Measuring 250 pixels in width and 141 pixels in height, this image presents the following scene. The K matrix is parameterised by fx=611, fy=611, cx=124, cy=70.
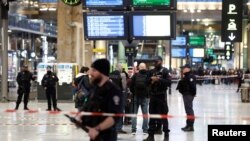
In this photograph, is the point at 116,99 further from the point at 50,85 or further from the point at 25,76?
the point at 25,76

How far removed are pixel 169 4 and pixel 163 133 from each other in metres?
6.64

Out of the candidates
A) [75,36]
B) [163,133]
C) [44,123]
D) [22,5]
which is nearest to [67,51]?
[75,36]

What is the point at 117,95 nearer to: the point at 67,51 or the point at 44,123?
the point at 44,123

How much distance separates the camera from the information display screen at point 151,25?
2070 cm

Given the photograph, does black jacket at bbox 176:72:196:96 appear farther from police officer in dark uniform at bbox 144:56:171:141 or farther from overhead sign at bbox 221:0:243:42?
overhead sign at bbox 221:0:243:42

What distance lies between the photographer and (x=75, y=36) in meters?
28.4

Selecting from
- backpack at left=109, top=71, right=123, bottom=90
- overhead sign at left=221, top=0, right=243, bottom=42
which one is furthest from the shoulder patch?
overhead sign at left=221, top=0, right=243, bottom=42

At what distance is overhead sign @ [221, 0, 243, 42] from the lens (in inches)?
1096

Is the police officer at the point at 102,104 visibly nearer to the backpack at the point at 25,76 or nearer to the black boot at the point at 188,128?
the black boot at the point at 188,128

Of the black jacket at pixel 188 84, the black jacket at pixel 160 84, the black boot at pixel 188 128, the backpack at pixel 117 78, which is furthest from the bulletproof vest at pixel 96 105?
the black jacket at pixel 188 84

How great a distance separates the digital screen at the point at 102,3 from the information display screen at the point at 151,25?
579 mm

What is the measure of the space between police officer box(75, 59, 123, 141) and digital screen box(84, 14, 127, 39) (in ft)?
45.5

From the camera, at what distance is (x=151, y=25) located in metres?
21.0

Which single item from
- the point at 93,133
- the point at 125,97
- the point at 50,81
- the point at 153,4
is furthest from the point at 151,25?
the point at 93,133
